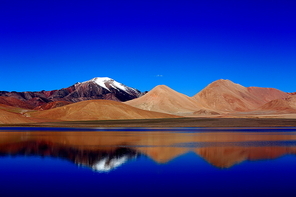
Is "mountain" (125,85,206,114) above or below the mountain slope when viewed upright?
above

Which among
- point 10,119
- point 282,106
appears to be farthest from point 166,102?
point 10,119

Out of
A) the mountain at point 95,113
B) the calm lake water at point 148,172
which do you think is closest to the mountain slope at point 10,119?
the mountain at point 95,113

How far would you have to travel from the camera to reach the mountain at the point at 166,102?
165788 mm

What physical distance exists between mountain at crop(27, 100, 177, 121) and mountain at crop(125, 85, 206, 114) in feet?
121

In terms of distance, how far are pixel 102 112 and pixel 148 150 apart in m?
91.3

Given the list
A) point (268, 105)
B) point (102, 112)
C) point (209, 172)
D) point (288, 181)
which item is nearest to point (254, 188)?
point (288, 181)

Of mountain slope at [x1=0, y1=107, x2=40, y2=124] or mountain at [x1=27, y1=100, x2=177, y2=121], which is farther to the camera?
mountain at [x1=27, y1=100, x2=177, y2=121]

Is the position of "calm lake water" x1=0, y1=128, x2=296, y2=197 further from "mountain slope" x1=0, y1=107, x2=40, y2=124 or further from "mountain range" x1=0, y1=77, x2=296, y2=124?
"mountain range" x1=0, y1=77, x2=296, y2=124

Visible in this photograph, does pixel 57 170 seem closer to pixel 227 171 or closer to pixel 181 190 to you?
pixel 181 190

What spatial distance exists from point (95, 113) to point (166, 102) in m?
61.6

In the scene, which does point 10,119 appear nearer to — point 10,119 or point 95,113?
point 10,119

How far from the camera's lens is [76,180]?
17109mm

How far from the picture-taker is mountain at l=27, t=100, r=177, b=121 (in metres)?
115

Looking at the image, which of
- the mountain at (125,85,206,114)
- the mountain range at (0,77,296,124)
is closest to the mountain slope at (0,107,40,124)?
the mountain range at (0,77,296,124)
